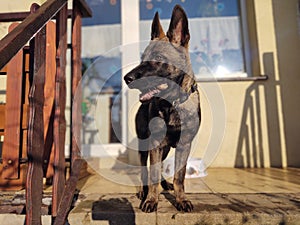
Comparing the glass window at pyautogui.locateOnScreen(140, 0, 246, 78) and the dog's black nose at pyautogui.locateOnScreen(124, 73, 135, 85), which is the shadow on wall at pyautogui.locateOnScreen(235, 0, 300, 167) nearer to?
the glass window at pyautogui.locateOnScreen(140, 0, 246, 78)

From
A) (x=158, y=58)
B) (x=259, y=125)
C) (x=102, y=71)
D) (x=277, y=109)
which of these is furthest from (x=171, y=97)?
(x=102, y=71)

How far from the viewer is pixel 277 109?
2689mm

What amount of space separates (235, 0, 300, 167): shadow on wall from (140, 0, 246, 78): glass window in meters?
0.49

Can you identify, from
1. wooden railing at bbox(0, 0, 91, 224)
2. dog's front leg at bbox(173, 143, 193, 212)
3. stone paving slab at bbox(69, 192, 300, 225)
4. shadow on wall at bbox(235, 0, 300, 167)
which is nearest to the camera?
wooden railing at bbox(0, 0, 91, 224)

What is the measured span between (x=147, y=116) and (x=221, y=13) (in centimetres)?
237

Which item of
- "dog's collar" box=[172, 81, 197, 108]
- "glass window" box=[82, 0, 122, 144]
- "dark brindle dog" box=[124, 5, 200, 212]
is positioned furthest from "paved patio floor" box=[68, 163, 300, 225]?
"glass window" box=[82, 0, 122, 144]

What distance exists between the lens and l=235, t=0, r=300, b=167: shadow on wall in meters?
2.64

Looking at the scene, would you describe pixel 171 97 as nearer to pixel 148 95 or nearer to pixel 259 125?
pixel 148 95

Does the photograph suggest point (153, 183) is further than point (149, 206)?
Yes

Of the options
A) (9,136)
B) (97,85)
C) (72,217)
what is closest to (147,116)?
(72,217)

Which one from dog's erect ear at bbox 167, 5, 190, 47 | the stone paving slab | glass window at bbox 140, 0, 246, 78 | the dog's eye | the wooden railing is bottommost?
the stone paving slab

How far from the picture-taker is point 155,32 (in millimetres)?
1572

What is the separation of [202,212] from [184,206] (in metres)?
0.10

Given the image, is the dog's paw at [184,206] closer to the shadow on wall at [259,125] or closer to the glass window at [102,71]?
the shadow on wall at [259,125]
